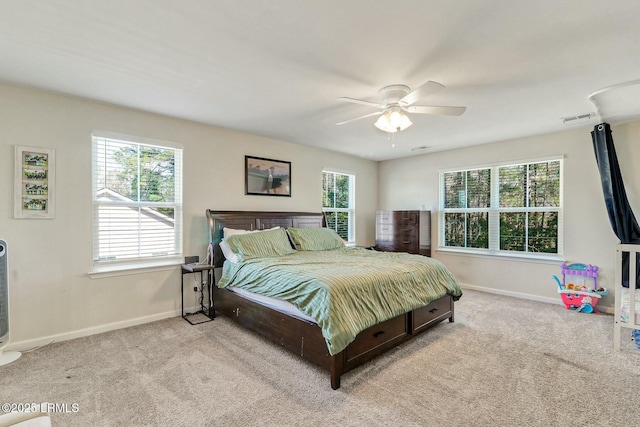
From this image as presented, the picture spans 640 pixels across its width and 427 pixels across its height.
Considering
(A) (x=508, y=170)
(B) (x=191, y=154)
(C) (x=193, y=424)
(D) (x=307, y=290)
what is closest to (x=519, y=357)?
(D) (x=307, y=290)

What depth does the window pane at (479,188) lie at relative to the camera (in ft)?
16.5

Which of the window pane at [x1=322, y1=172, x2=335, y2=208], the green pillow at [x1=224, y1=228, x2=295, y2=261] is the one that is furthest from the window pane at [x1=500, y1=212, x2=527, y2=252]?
the green pillow at [x1=224, y1=228, x2=295, y2=261]

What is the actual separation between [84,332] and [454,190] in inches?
222

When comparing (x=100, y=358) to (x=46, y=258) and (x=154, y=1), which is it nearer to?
(x=46, y=258)

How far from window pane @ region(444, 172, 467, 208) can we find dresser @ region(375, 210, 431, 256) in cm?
43

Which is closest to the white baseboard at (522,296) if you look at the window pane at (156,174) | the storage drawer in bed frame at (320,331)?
the storage drawer in bed frame at (320,331)

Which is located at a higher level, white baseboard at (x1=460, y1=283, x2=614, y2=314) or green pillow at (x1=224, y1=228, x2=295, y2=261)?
green pillow at (x1=224, y1=228, x2=295, y2=261)

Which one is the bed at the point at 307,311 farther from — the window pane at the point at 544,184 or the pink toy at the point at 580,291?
the window pane at the point at 544,184

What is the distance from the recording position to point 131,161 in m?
3.50

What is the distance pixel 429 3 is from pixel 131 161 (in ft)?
11.2

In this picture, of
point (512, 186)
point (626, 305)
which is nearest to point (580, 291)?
point (626, 305)

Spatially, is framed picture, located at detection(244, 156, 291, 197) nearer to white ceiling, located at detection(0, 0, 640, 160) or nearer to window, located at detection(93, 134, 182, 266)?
window, located at detection(93, 134, 182, 266)

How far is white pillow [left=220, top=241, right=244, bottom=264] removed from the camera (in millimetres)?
3509

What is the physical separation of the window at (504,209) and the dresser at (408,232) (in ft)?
1.16
